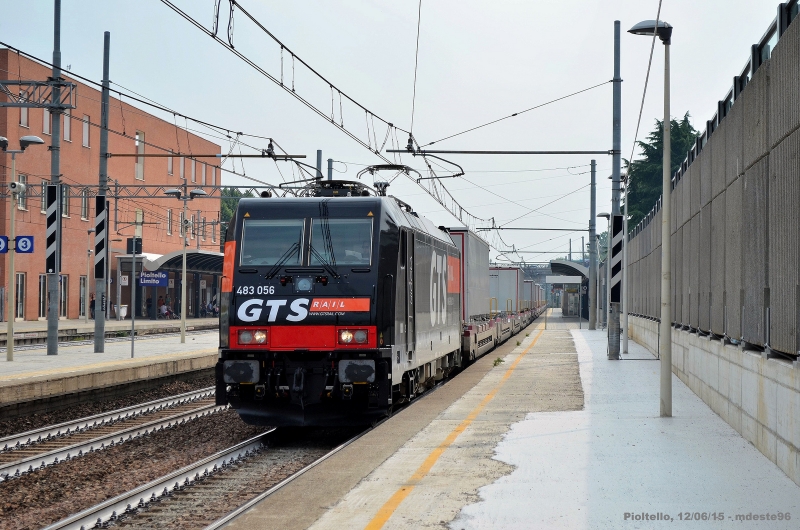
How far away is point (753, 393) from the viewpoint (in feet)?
35.3

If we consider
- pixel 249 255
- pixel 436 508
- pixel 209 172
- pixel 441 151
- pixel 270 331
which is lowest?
pixel 436 508

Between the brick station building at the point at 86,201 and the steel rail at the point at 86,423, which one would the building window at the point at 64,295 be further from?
the steel rail at the point at 86,423

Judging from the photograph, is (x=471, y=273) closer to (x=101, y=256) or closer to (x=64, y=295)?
(x=101, y=256)

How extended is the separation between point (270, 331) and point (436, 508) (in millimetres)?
5422

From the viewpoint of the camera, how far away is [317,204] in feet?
43.4

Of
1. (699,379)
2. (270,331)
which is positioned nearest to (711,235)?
(699,379)

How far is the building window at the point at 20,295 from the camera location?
4988 cm

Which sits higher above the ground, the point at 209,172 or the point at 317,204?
the point at 209,172

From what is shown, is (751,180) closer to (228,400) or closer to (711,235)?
(711,235)

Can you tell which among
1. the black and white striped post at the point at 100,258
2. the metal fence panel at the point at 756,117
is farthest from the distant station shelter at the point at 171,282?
the metal fence panel at the point at 756,117

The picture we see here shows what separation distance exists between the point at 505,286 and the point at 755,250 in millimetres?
32049

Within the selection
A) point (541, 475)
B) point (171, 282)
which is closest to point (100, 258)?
point (541, 475)

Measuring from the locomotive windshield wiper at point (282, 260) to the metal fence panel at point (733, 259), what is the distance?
546cm

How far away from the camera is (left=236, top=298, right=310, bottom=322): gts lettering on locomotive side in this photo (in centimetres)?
1264
